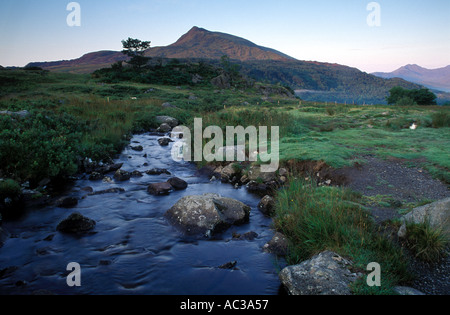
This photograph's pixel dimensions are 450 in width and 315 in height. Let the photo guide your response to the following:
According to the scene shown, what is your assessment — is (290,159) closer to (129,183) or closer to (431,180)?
(431,180)

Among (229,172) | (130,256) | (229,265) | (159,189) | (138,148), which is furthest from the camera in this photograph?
(138,148)

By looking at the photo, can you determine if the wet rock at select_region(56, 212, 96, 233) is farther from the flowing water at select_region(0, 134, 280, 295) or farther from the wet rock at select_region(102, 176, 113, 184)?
the wet rock at select_region(102, 176, 113, 184)

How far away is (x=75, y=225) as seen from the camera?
5.55 meters

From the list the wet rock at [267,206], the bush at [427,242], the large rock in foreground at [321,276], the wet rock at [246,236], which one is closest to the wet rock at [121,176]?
the wet rock at [267,206]

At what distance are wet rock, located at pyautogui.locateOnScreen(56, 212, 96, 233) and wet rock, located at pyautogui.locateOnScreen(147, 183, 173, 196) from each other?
7.24 ft

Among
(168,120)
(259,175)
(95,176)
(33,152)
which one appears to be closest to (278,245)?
(259,175)

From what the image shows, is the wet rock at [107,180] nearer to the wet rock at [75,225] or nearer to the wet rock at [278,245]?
the wet rock at [75,225]

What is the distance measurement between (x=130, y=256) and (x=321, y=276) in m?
3.06

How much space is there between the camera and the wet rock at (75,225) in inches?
216

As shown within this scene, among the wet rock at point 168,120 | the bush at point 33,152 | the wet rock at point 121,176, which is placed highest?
the wet rock at point 168,120

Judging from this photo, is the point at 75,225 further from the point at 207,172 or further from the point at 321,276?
the point at 207,172

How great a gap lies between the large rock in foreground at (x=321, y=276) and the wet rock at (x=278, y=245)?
81 centimetres

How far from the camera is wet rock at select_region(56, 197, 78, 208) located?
6.62m

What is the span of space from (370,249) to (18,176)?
7.99 meters
